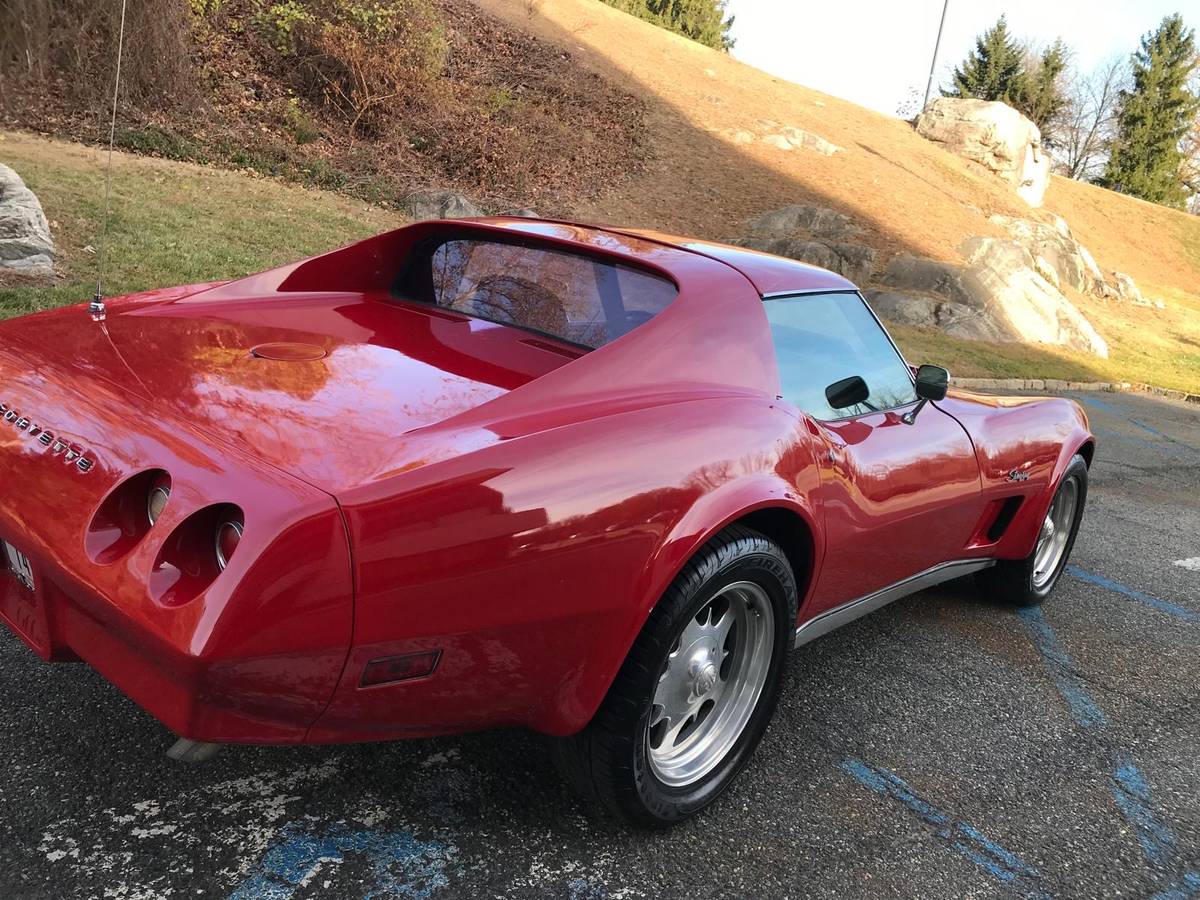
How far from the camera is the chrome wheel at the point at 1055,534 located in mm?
4199

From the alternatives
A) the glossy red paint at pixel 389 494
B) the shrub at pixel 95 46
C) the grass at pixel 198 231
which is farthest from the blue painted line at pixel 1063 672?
the shrub at pixel 95 46

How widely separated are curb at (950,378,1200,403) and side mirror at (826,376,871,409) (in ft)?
26.2

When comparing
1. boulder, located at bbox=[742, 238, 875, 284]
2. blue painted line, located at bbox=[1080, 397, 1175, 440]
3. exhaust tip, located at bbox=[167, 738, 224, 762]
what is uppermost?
boulder, located at bbox=[742, 238, 875, 284]

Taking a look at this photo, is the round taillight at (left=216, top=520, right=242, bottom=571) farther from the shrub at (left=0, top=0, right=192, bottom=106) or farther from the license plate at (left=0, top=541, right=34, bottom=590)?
the shrub at (left=0, top=0, right=192, bottom=106)

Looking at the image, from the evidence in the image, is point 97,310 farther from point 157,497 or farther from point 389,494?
point 389,494

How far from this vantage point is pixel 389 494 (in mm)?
1684

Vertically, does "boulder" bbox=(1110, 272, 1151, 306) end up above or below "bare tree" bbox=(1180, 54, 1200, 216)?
below

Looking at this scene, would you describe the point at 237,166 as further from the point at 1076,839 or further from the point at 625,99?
the point at 1076,839

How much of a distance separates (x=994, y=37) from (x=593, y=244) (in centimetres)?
4873

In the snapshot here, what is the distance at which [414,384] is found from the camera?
2.20m

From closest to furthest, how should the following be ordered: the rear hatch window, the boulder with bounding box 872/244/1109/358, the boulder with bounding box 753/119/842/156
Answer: the rear hatch window, the boulder with bounding box 872/244/1109/358, the boulder with bounding box 753/119/842/156

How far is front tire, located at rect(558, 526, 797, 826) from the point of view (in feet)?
6.82

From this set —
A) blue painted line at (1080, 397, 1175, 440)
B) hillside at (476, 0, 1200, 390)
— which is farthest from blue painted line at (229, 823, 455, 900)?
hillside at (476, 0, 1200, 390)

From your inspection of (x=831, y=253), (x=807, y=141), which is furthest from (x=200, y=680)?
(x=807, y=141)
